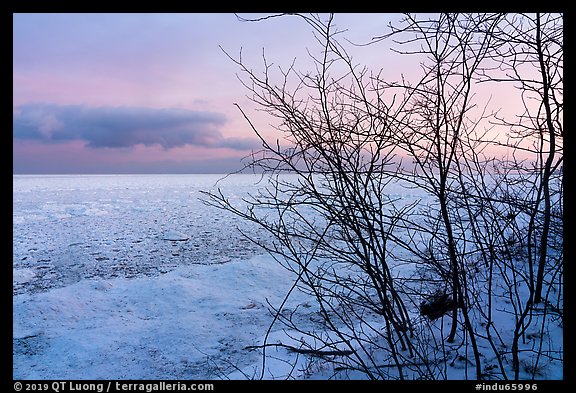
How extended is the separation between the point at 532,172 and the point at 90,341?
6.02 m

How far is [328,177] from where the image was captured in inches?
101

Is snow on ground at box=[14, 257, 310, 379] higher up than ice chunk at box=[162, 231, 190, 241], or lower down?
lower down

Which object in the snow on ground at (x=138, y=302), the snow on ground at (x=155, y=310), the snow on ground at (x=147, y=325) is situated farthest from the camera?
the snow on ground at (x=138, y=302)

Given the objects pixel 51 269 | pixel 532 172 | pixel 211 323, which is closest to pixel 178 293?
pixel 211 323

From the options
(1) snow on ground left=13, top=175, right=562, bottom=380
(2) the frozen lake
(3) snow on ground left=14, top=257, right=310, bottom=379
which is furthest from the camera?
(2) the frozen lake

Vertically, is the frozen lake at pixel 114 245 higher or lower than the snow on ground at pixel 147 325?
higher

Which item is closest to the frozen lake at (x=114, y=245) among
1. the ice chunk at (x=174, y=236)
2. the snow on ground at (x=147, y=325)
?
the ice chunk at (x=174, y=236)

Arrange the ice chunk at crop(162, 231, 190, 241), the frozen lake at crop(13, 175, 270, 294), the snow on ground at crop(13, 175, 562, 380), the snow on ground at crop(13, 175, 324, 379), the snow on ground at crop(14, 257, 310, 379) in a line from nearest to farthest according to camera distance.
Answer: the snow on ground at crop(13, 175, 562, 380) < the snow on ground at crop(14, 257, 310, 379) < the snow on ground at crop(13, 175, 324, 379) < the frozen lake at crop(13, 175, 270, 294) < the ice chunk at crop(162, 231, 190, 241)

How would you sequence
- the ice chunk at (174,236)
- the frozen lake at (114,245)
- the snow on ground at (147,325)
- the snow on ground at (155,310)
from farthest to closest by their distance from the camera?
the ice chunk at (174,236)
the frozen lake at (114,245)
the snow on ground at (147,325)
the snow on ground at (155,310)

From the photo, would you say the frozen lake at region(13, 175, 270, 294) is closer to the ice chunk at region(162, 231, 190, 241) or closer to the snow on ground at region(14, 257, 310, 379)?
the ice chunk at region(162, 231, 190, 241)

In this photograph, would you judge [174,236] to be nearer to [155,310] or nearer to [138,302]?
[138,302]

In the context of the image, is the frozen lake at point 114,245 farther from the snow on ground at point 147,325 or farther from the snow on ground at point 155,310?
the snow on ground at point 147,325

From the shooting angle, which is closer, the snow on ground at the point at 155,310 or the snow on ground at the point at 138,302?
the snow on ground at the point at 155,310

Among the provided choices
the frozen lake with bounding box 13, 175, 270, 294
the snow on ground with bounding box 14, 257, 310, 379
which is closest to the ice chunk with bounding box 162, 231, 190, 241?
the frozen lake with bounding box 13, 175, 270, 294
